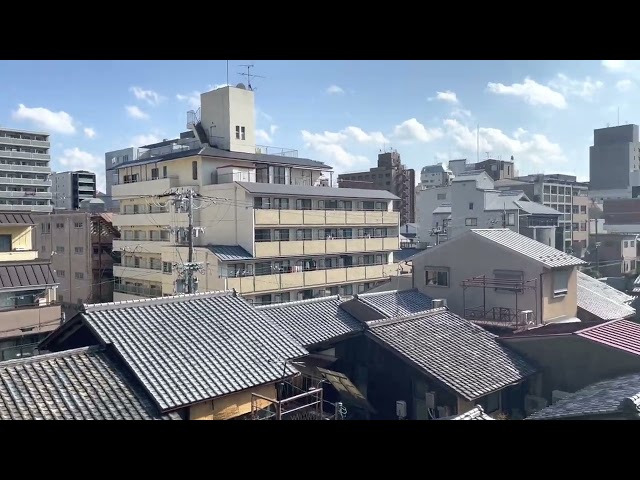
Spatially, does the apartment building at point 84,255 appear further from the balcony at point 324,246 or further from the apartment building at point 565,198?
the apartment building at point 565,198

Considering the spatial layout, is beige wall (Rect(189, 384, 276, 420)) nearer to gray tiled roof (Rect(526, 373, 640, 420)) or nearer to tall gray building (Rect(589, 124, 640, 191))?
gray tiled roof (Rect(526, 373, 640, 420))

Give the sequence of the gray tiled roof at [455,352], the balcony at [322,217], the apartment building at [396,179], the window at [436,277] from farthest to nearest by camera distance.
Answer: the apartment building at [396,179]
the balcony at [322,217]
the window at [436,277]
the gray tiled roof at [455,352]

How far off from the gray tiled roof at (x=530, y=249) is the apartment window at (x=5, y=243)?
8.73m

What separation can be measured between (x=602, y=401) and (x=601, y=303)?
5.24 metres

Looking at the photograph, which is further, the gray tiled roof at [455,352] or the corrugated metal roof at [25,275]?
the corrugated metal roof at [25,275]

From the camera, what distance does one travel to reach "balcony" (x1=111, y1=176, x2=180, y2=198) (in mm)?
12688

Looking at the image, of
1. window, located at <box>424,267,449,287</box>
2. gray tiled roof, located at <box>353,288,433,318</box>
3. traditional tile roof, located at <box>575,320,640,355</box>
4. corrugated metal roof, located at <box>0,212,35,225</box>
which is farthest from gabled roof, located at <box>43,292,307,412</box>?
corrugated metal roof, located at <box>0,212,35,225</box>

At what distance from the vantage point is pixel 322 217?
13.0m

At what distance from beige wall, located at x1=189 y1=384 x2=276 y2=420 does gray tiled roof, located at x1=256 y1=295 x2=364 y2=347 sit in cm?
160

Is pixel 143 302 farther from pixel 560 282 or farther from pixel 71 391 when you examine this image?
pixel 560 282

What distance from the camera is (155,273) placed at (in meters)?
12.5

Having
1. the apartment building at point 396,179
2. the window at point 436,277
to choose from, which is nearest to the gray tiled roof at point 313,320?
the window at point 436,277

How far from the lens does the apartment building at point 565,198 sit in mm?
18422

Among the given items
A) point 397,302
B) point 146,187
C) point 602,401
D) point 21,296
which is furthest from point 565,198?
point 21,296
